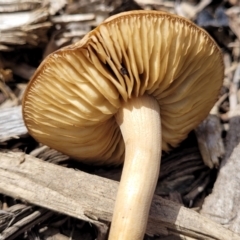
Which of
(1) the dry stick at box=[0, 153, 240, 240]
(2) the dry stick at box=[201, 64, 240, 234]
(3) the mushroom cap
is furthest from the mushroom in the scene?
(2) the dry stick at box=[201, 64, 240, 234]

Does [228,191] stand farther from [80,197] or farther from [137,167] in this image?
[80,197]

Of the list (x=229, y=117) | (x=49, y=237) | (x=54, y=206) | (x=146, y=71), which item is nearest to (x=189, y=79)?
(x=146, y=71)

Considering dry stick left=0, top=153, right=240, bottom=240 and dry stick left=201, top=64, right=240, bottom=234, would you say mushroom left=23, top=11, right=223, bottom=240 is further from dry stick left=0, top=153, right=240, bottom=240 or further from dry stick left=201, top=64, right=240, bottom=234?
dry stick left=201, top=64, right=240, bottom=234

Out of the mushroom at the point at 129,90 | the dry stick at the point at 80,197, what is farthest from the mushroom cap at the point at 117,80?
the dry stick at the point at 80,197

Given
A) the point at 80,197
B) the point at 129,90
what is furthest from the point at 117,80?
the point at 80,197

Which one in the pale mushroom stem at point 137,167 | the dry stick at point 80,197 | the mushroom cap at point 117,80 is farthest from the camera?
the dry stick at point 80,197

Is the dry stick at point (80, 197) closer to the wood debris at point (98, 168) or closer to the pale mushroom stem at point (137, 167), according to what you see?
the wood debris at point (98, 168)
